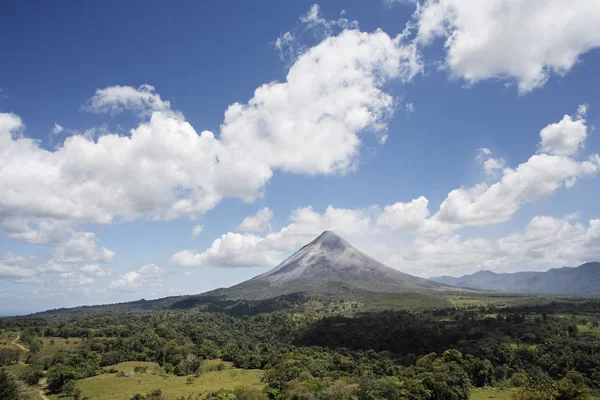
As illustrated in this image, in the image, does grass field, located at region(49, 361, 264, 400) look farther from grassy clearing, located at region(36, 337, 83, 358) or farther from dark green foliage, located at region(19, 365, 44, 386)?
grassy clearing, located at region(36, 337, 83, 358)

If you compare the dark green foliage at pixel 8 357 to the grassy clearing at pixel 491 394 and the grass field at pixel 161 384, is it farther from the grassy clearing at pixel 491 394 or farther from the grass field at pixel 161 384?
the grassy clearing at pixel 491 394

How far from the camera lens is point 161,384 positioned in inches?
2788

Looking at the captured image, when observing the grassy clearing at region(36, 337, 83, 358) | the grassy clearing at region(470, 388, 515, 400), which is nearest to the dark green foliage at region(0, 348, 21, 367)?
the grassy clearing at region(36, 337, 83, 358)

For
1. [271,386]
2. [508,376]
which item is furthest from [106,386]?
[508,376]

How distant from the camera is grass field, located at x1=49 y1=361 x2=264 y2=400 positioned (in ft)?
208

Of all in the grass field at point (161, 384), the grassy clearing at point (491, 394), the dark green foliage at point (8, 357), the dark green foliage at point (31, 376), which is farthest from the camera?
the dark green foliage at point (8, 357)

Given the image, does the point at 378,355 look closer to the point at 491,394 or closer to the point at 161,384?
the point at 491,394

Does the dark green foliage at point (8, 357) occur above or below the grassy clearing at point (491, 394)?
above

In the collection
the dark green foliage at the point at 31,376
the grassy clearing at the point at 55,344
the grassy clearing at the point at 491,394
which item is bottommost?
the grassy clearing at the point at 491,394

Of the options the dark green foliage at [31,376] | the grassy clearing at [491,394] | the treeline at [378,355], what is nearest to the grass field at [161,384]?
→ the treeline at [378,355]

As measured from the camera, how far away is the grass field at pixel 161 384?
63.3 meters

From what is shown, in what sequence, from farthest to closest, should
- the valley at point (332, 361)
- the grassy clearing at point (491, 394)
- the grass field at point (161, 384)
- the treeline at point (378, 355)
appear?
the grassy clearing at point (491, 394) < the grass field at point (161, 384) < the treeline at point (378, 355) < the valley at point (332, 361)

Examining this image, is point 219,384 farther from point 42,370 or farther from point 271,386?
point 42,370

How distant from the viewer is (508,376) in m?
82.3
